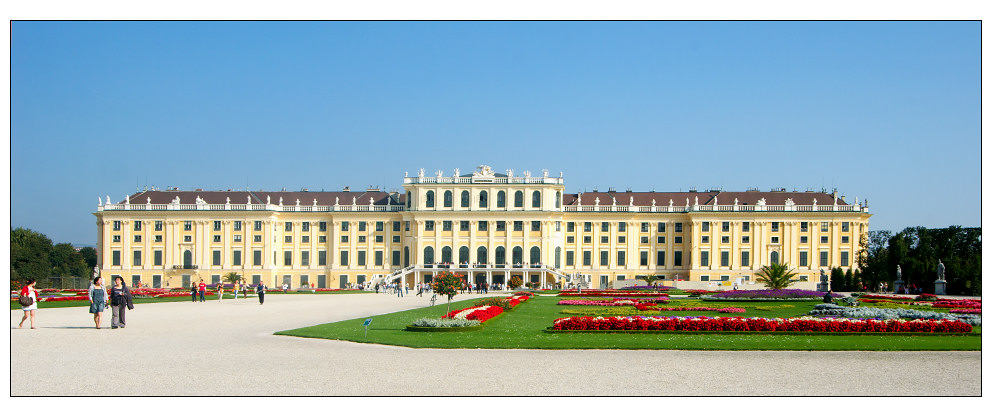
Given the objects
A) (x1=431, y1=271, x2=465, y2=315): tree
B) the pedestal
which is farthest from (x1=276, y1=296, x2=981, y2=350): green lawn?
the pedestal

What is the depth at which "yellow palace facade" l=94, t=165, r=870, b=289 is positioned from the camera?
86.4 meters

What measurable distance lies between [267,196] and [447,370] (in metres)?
79.1

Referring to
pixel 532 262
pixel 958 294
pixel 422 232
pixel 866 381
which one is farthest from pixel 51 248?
pixel 866 381

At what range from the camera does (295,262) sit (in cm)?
8862

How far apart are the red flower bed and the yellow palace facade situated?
6123 cm

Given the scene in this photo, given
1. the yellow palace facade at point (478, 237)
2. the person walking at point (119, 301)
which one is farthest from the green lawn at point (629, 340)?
the yellow palace facade at point (478, 237)

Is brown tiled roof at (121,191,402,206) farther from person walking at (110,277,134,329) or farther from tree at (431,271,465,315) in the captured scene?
person walking at (110,277,134,329)

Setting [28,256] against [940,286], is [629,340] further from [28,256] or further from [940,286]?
[28,256]

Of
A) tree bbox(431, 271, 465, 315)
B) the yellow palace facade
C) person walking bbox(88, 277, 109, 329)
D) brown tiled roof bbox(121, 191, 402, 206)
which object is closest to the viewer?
person walking bbox(88, 277, 109, 329)

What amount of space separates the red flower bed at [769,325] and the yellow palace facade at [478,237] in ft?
201

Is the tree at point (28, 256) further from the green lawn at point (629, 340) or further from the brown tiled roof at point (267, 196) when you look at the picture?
the green lawn at point (629, 340)

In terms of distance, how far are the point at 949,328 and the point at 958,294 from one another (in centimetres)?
3583

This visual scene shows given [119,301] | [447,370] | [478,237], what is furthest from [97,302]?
[478,237]

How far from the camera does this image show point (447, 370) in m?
15.8
